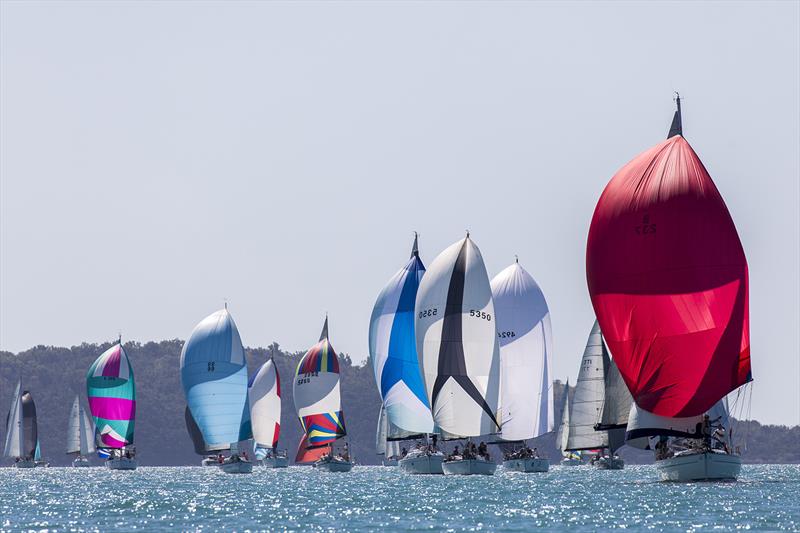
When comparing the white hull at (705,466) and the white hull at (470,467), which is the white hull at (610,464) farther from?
the white hull at (705,466)

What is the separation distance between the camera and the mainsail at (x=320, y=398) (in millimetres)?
81000

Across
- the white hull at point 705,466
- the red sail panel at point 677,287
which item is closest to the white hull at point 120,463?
the white hull at point 705,466

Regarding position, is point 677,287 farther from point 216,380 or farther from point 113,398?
point 113,398

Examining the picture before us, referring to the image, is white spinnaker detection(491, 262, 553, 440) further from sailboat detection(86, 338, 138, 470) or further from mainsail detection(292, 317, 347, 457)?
sailboat detection(86, 338, 138, 470)

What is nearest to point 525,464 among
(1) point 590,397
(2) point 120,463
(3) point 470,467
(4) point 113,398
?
(1) point 590,397

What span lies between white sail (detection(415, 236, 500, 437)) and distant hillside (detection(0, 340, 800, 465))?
91469mm

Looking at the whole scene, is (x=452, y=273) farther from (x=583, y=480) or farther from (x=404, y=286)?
(x=583, y=480)

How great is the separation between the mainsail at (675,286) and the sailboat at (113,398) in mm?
46285

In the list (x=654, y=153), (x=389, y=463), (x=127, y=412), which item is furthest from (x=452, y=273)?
(x=389, y=463)

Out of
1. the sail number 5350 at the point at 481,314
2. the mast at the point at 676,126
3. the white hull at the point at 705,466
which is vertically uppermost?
the mast at the point at 676,126

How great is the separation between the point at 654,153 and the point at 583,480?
20.2m

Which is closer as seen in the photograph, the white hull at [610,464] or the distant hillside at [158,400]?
the white hull at [610,464]

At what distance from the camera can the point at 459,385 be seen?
197ft

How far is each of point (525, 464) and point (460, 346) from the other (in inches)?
511
